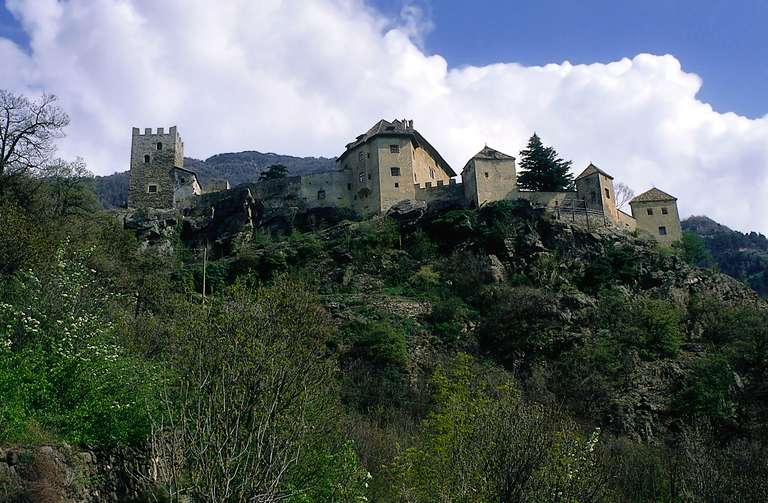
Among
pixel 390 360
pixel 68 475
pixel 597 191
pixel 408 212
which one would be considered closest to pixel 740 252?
pixel 597 191

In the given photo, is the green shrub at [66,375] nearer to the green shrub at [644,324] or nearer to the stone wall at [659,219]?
the green shrub at [644,324]

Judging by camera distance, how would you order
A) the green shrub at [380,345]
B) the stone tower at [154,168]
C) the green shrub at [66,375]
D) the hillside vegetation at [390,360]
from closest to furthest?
the hillside vegetation at [390,360] < the green shrub at [66,375] < the green shrub at [380,345] < the stone tower at [154,168]

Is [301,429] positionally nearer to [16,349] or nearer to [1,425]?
[1,425]

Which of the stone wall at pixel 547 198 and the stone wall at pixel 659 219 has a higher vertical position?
the stone wall at pixel 547 198

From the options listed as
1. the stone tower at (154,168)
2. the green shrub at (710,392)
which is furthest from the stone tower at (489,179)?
the stone tower at (154,168)

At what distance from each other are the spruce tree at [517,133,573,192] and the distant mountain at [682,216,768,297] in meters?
52.9

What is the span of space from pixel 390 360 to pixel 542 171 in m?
29.8

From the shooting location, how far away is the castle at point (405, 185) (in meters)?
61.3

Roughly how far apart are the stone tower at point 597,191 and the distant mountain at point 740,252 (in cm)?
5300

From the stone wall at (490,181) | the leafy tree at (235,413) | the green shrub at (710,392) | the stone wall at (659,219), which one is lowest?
the green shrub at (710,392)

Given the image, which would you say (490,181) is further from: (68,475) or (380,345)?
(68,475)

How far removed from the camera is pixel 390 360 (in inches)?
1713

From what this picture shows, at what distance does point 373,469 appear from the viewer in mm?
28641

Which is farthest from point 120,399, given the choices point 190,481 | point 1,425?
point 190,481
